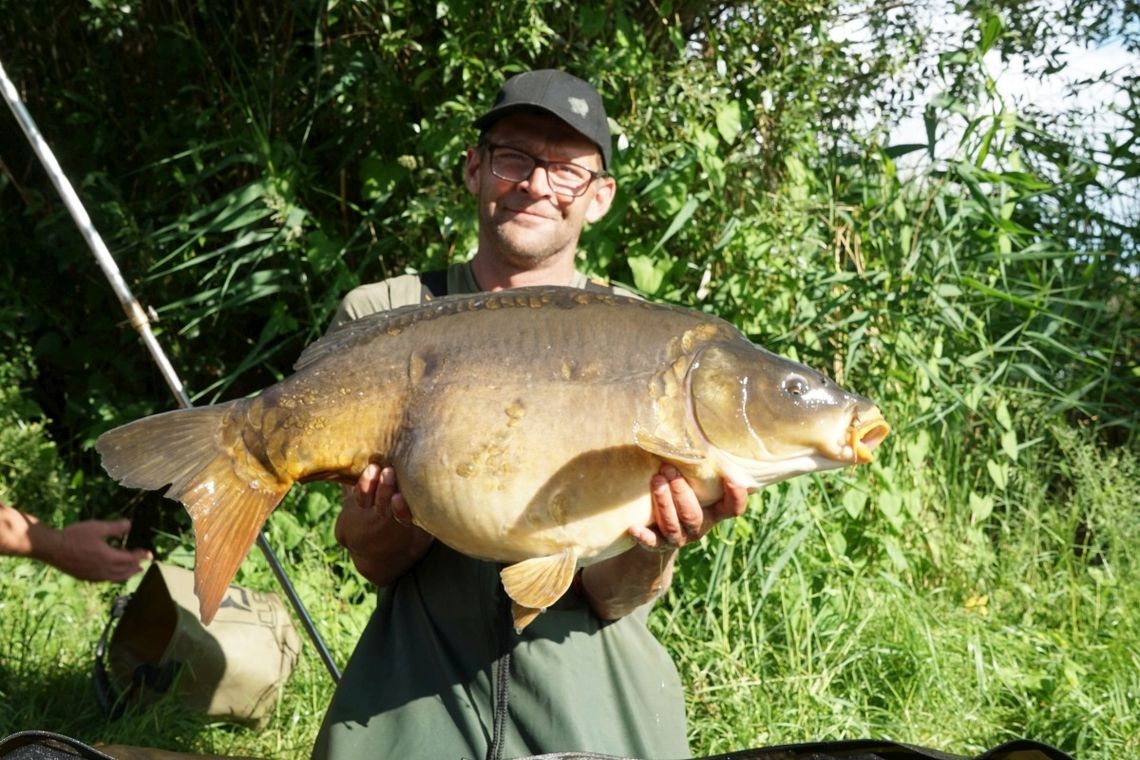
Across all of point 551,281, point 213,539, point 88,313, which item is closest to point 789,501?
point 551,281

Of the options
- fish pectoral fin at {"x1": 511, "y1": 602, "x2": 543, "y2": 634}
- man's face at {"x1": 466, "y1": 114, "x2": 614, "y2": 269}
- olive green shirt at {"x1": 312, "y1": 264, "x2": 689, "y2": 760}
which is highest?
man's face at {"x1": 466, "y1": 114, "x2": 614, "y2": 269}

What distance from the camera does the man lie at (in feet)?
7.40

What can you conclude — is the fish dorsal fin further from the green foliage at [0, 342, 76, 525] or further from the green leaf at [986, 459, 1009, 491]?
the green foliage at [0, 342, 76, 525]

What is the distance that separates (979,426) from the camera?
169 inches

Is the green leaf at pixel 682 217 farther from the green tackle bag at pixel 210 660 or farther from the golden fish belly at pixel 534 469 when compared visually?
the golden fish belly at pixel 534 469

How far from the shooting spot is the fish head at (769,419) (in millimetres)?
1916

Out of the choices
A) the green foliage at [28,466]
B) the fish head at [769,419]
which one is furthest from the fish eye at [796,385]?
the green foliage at [28,466]

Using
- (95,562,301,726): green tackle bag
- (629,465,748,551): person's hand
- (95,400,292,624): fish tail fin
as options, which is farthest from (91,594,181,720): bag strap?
(629,465,748,551): person's hand

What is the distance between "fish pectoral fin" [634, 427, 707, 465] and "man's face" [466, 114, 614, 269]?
682mm

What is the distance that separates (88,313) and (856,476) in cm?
302

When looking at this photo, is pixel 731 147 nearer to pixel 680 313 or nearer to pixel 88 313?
pixel 680 313

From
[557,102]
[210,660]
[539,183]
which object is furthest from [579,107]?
[210,660]

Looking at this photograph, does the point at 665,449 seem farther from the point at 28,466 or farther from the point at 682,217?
the point at 28,466

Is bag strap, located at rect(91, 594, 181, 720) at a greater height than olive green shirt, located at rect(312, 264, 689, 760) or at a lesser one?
lesser
